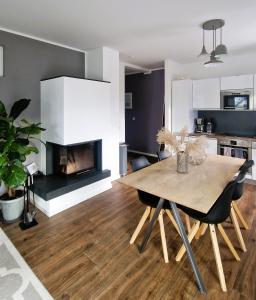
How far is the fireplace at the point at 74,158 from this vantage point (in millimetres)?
3438

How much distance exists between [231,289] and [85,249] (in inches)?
55.9

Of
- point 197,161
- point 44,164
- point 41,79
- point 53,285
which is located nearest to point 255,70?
point 197,161

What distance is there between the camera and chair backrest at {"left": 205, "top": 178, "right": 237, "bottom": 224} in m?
1.76

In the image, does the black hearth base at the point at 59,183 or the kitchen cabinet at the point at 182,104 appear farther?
the kitchen cabinet at the point at 182,104

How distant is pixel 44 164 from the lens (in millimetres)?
3629

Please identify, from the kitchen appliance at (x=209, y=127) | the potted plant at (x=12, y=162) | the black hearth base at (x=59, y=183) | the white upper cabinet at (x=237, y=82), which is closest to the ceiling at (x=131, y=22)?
the white upper cabinet at (x=237, y=82)

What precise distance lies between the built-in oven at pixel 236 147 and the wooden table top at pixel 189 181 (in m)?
1.47

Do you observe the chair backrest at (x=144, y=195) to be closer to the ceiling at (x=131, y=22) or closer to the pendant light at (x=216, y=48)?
the pendant light at (x=216, y=48)

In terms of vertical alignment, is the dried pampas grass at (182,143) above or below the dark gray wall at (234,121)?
below

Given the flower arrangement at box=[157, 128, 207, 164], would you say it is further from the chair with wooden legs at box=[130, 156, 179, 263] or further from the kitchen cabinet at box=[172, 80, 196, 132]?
the kitchen cabinet at box=[172, 80, 196, 132]

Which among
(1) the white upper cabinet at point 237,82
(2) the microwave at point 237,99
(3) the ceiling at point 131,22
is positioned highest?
(3) the ceiling at point 131,22

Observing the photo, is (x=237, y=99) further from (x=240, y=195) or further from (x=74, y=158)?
(x=74, y=158)

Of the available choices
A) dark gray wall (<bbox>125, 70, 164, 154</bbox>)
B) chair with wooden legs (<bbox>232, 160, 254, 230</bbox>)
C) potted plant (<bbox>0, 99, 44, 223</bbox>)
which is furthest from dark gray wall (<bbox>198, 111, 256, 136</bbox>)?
potted plant (<bbox>0, 99, 44, 223</bbox>)

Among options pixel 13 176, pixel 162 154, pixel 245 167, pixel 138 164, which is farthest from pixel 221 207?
pixel 13 176
